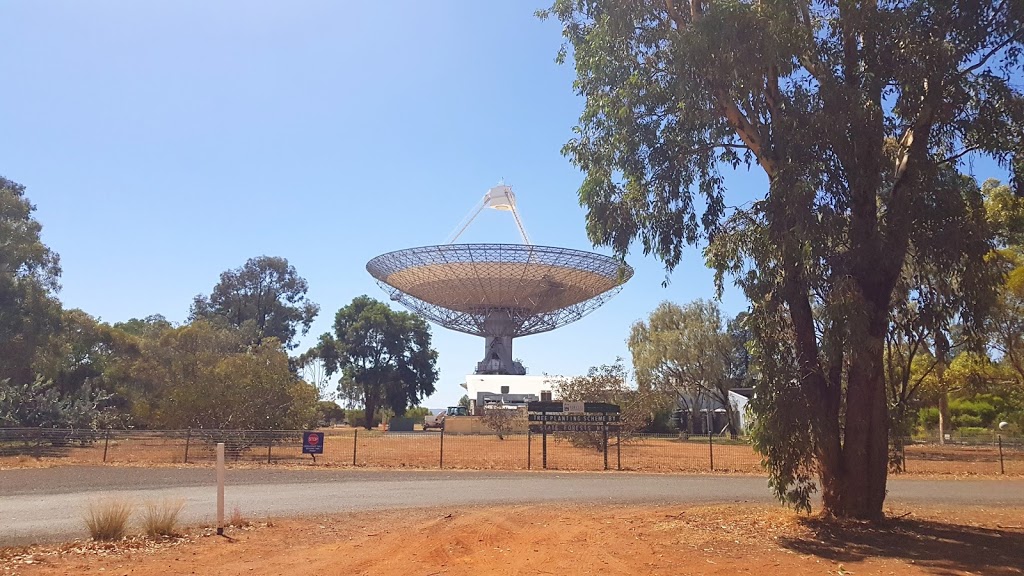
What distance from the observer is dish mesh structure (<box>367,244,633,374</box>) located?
4544 cm

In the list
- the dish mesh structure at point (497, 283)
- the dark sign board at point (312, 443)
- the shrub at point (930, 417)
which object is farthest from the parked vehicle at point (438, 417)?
the shrub at point (930, 417)

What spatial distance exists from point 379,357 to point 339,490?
6228cm

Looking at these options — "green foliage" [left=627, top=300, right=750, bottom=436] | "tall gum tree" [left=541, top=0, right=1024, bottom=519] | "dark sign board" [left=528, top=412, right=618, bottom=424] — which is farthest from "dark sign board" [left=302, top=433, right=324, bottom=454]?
"green foliage" [left=627, top=300, right=750, bottom=436]

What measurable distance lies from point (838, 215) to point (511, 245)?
114ft

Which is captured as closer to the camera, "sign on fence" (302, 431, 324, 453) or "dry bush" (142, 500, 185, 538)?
"dry bush" (142, 500, 185, 538)

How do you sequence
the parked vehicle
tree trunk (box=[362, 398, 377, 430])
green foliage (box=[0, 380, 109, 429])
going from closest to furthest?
green foliage (box=[0, 380, 109, 429]) < the parked vehicle < tree trunk (box=[362, 398, 377, 430])

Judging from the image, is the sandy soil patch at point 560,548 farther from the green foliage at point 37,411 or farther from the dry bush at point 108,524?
the green foliage at point 37,411

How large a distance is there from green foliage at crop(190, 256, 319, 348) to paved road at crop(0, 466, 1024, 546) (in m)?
64.8

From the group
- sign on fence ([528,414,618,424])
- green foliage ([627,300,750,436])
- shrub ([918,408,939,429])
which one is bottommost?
shrub ([918,408,939,429])

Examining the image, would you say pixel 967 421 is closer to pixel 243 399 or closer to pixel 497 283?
pixel 497 283

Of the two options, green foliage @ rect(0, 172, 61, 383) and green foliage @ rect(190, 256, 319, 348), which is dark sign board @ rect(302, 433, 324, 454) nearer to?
green foliage @ rect(0, 172, 61, 383)

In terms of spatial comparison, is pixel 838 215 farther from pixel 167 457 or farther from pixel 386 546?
pixel 167 457

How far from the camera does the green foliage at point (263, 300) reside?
274 feet

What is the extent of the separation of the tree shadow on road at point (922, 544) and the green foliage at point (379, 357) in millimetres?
68461
